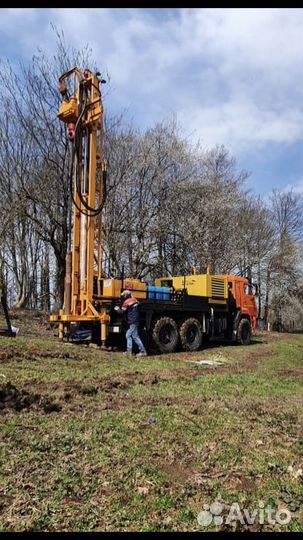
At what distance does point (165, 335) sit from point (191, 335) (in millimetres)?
1374

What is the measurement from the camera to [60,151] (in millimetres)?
19203

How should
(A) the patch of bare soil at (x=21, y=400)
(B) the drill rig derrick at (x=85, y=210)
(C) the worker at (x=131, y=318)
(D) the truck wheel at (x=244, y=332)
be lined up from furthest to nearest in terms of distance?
(D) the truck wheel at (x=244, y=332) < (B) the drill rig derrick at (x=85, y=210) < (C) the worker at (x=131, y=318) < (A) the patch of bare soil at (x=21, y=400)

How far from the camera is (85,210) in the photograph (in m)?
12.3

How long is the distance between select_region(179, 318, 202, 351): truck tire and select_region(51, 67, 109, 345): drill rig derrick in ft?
9.44

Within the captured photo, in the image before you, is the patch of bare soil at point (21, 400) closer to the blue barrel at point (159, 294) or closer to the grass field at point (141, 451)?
the grass field at point (141, 451)

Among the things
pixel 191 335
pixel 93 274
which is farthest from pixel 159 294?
pixel 93 274

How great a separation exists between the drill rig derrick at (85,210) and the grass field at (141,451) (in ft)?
14.0

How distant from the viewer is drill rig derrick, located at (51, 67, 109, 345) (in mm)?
12055

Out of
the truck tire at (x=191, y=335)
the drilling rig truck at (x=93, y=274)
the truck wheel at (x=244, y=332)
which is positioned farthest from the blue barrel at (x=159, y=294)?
A: the truck wheel at (x=244, y=332)

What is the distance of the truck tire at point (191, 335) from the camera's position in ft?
45.5

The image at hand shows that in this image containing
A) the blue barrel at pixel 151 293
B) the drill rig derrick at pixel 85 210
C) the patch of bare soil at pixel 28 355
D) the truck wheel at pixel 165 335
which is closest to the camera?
the patch of bare soil at pixel 28 355

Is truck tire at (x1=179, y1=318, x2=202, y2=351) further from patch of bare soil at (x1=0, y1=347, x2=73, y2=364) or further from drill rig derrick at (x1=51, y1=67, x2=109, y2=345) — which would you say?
patch of bare soil at (x1=0, y1=347, x2=73, y2=364)

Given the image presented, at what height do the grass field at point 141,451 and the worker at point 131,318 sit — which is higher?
the worker at point 131,318
